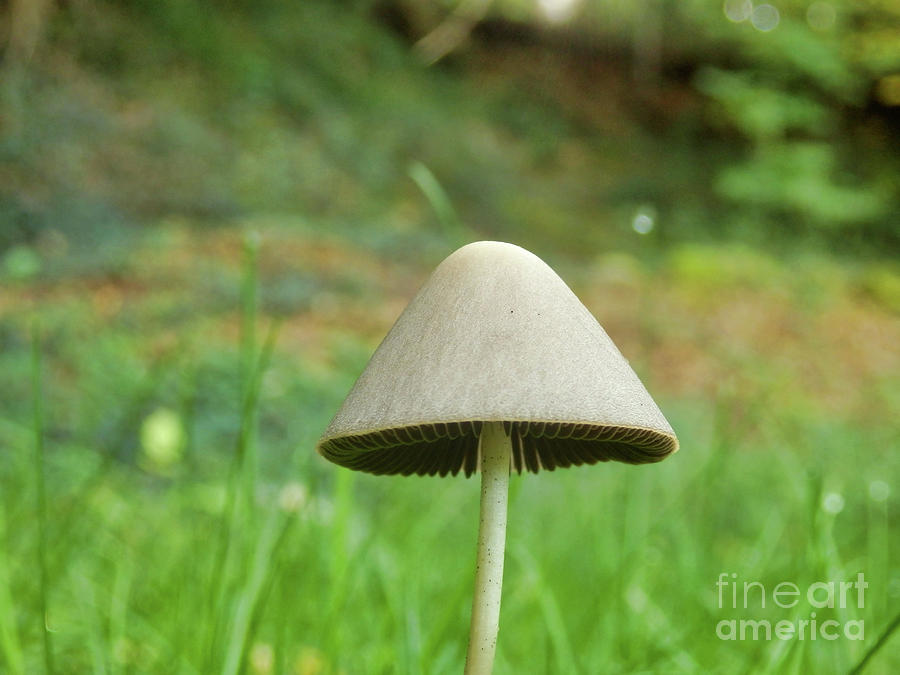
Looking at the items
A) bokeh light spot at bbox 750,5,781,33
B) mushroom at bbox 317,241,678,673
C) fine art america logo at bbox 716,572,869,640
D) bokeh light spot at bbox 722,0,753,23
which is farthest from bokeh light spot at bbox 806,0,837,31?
mushroom at bbox 317,241,678,673

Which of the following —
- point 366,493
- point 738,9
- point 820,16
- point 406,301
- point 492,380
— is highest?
point 738,9

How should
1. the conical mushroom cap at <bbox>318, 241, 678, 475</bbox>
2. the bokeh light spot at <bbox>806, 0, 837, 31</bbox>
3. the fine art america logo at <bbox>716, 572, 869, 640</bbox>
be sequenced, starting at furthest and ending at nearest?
the bokeh light spot at <bbox>806, 0, 837, 31</bbox>
the fine art america logo at <bbox>716, 572, 869, 640</bbox>
the conical mushroom cap at <bbox>318, 241, 678, 475</bbox>

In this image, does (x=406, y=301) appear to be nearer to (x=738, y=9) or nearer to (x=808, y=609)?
(x=808, y=609)

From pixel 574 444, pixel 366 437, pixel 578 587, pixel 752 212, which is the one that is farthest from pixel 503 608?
pixel 752 212

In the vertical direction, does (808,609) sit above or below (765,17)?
below

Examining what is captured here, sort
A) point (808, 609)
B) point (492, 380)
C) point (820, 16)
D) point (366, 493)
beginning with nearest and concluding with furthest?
point (492, 380) < point (808, 609) < point (366, 493) < point (820, 16)

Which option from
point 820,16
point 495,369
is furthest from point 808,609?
point 820,16

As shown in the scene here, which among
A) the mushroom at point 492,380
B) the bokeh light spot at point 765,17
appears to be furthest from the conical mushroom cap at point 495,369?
the bokeh light spot at point 765,17

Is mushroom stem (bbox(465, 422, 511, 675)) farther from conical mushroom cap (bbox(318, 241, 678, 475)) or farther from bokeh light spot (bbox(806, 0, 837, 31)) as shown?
bokeh light spot (bbox(806, 0, 837, 31))
